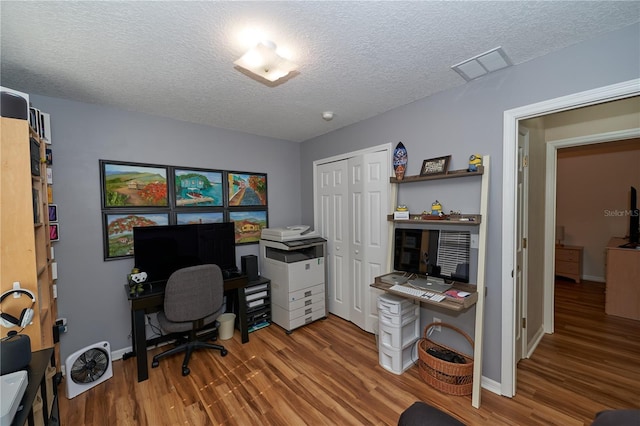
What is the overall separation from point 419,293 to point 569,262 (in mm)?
4460

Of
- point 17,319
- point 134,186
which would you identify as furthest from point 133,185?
point 17,319

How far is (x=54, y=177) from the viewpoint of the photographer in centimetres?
221

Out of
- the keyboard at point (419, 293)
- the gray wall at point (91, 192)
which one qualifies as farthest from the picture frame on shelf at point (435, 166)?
the gray wall at point (91, 192)

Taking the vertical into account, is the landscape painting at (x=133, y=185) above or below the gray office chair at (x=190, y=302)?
above

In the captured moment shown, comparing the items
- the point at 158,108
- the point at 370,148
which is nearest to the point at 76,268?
the point at 158,108

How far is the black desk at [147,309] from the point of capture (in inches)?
85.5

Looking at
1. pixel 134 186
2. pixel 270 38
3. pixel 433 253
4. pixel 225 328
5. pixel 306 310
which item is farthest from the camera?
pixel 306 310

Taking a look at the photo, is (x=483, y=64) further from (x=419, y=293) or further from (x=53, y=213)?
(x=53, y=213)

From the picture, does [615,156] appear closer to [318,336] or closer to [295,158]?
[295,158]

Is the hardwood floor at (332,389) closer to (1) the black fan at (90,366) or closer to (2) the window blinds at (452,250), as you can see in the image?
(1) the black fan at (90,366)

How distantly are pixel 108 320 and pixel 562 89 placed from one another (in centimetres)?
421

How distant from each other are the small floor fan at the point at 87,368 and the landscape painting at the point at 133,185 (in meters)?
1.28

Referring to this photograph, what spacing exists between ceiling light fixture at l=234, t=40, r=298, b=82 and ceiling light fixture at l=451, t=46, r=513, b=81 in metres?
1.26

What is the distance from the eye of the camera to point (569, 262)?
14.8 feet
